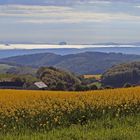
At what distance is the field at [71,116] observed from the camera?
43.8ft

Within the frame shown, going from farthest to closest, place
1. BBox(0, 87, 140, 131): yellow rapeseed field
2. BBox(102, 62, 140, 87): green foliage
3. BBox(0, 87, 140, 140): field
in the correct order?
BBox(102, 62, 140, 87): green foliage
BBox(0, 87, 140, 131): yellow rapeseed field
BBox(0, 87, 140, 140): field

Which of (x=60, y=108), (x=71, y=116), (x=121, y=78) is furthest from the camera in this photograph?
(x=121, y=78)

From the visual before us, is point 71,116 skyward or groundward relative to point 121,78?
skyward

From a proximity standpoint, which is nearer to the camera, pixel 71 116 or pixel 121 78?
pixel 71 116

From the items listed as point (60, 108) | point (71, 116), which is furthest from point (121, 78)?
point (71, 116)

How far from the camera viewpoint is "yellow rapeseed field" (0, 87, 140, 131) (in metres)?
14.9

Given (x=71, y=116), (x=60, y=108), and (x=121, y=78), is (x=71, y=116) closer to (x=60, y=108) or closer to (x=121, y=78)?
(x=60, y=108)

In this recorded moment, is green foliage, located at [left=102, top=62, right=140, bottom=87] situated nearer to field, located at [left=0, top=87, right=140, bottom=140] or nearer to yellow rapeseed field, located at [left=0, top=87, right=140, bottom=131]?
yellow rapeseed field, located at [left=0, top=87, right=140, bottom=131]

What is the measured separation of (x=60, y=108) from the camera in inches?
631

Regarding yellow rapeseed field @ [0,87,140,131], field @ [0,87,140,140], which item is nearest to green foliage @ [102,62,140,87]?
yellow rapeseed field @ [0,87,140,131]

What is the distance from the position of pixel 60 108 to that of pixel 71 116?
20.9 inches

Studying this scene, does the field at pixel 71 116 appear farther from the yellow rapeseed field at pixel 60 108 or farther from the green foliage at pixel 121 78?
the green foliage at pixel 121 78

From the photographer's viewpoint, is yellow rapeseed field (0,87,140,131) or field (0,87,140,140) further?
yellow rapeseed field (0,87,140,131)

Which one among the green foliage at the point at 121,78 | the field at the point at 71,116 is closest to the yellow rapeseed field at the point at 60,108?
the field at the point at 71,116
